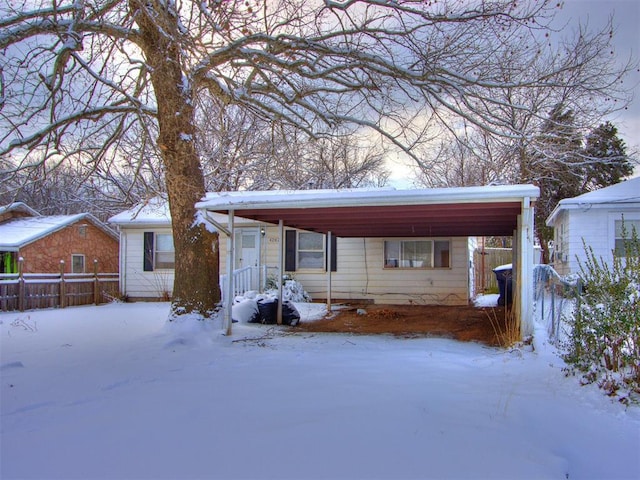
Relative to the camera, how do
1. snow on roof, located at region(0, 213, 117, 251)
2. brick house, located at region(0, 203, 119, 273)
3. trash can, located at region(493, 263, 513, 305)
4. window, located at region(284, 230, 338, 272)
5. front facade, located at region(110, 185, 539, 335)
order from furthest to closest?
brick house, located at region(0, 203, 119, 273)
snow on roof, located at region(0, 213, 117, 251)
window, located at region(284, 230, 338, 272)
trash can, located at region(493, 263, 513, 305)
front facade, located at region(110, 185, 539, 335)

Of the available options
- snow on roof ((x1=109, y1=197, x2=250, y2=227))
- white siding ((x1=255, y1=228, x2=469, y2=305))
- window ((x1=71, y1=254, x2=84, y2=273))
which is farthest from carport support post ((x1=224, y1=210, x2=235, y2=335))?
window ((x1=71, y1=254, x2=84, y2=273))

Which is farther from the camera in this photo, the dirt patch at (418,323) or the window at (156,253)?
the window at (156,253)

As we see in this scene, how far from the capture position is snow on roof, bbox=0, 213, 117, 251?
1484 cm

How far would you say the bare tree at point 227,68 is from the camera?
19.5 ft

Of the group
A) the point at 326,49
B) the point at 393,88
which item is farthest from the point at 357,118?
the point at 326,49

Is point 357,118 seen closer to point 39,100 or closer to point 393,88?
point 393,88

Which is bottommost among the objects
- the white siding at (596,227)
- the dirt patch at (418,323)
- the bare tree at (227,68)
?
the dirt patch at (418,323)

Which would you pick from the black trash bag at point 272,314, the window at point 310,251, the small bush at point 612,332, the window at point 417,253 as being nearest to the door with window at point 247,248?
the window at point 310,251

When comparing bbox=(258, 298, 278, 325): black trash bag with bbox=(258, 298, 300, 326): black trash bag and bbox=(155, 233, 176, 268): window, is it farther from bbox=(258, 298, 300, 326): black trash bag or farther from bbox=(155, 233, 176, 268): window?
bbox=(155, 233, 176, 268): window

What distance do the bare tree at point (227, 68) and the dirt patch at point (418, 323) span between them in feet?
9.15

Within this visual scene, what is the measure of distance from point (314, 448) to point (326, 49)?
5143mm

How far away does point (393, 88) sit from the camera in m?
7.29

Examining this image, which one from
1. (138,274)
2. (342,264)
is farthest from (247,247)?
(138,274)

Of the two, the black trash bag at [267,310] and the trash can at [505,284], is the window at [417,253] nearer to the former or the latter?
the trash can at [505,284]
